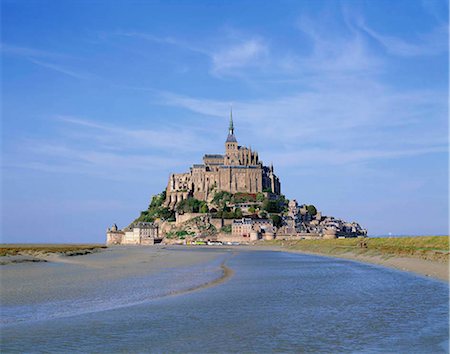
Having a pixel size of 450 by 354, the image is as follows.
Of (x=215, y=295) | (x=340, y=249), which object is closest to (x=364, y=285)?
(x=215, y=295)

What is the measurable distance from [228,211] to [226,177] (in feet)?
36.8

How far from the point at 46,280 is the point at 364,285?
14.3 m

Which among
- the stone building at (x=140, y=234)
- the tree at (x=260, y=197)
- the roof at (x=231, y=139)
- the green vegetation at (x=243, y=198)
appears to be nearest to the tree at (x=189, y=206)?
the stone building at (x=140, y=234)

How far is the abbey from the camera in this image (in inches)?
5433

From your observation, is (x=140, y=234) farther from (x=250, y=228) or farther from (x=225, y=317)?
(x=225, y=317)

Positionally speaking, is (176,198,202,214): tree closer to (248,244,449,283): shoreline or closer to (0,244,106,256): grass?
(0,244,106,256): grass

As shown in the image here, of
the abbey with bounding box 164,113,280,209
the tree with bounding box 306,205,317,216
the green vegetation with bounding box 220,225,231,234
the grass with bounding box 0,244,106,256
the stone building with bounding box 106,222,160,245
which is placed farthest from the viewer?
the abbey with bounding box 164,113,280,209

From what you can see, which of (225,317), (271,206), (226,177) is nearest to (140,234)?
(226,177)

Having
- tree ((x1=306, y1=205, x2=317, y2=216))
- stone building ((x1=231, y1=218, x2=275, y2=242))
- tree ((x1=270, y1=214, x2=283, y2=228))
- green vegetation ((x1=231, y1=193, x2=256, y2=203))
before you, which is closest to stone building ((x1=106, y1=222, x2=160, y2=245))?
green vegetation ((x1=231, y1=193, x2=256, y2=203))

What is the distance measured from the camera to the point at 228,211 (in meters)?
130

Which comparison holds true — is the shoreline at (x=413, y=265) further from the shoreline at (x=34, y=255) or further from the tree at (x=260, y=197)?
the tree at (x=260, y=197)

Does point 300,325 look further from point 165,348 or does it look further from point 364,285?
point 364,285

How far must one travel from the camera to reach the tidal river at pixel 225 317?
1106 centimetres

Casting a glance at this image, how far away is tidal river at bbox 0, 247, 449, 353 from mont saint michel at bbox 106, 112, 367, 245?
91.9 meters
